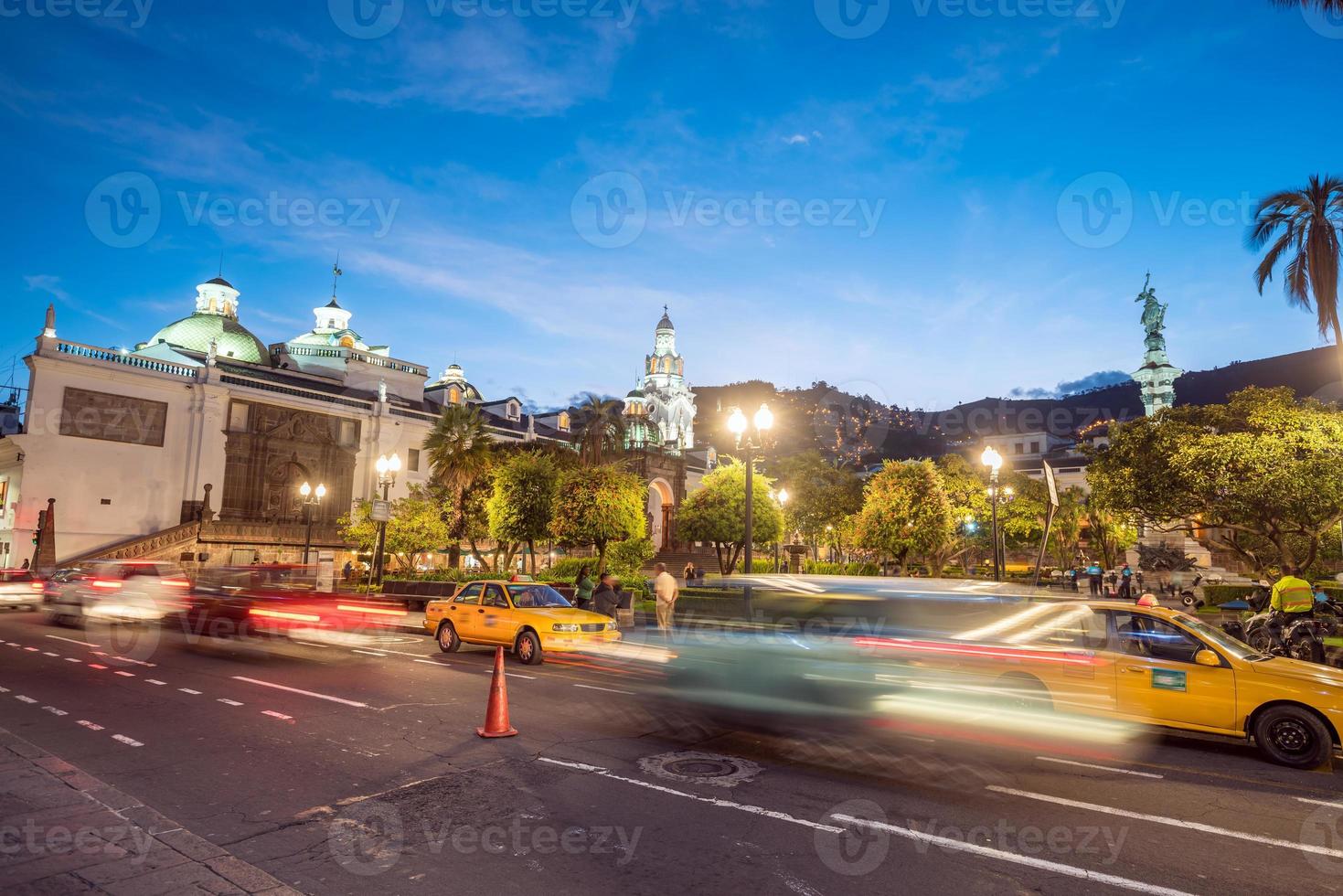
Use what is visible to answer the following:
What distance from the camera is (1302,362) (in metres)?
152

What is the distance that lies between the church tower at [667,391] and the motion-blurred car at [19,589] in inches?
2800

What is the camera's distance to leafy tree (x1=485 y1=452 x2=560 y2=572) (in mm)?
33531

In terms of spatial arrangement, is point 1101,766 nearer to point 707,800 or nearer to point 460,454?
point 707,800

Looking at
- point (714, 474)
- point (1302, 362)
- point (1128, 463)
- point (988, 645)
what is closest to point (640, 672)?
point (988, 645)

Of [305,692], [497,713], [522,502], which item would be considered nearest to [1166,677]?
[497,713]

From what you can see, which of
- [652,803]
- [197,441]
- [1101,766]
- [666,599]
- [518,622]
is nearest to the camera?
[652,803]

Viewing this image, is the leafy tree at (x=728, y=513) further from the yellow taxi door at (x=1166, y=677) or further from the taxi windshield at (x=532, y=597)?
the yellow taxi door at (x=1166, y=677)

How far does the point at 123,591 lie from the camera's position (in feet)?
65.9

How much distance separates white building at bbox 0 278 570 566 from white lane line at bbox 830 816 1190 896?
1735 inches

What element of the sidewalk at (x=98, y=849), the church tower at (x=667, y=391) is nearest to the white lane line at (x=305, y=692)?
the sidewalk at (x=98, y=849)

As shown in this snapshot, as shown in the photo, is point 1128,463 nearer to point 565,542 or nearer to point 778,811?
point 565,542

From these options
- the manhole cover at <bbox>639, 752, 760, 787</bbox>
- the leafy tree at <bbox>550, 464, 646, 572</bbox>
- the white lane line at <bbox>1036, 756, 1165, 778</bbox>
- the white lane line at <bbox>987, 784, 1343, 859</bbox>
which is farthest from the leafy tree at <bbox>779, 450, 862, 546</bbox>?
the white lane line at <bbox>987, 784, 1343, 859</bbox>

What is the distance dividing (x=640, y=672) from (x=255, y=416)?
43.0 m

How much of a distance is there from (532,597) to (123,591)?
518 inches
